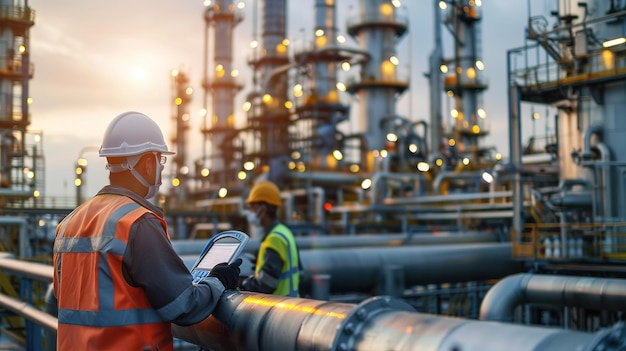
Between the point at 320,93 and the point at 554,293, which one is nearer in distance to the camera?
the point at 554,293

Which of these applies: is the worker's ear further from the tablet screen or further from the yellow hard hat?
the yellow hard hat

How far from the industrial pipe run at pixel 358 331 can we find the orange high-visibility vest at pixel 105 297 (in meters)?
0.26

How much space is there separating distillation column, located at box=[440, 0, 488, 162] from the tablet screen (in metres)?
32.3

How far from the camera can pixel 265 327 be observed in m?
2.24

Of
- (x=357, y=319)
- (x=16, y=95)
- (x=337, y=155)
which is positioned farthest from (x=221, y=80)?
(x=357, y=319)

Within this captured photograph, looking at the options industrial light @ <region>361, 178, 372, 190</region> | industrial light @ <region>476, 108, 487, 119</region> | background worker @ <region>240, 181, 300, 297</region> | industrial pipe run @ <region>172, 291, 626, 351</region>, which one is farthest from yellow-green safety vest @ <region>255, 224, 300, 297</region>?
industrial light @ <region>476, 108, 487, 119</region>

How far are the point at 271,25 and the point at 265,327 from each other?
38.0 metres

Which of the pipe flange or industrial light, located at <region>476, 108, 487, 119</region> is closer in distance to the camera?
the pipe flange

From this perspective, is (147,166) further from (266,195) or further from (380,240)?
(380,240)

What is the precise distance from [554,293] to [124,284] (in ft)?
20.0

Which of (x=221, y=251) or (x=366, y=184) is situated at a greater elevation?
(x=366, y=184)

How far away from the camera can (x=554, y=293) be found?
7.54 meters

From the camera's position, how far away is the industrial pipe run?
4.86 ft

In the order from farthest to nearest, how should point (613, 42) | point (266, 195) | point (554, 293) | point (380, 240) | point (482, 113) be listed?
point (482, 113) < point (380, 240) < point (613, 42) < point (554, 293) < point (266, 195)
